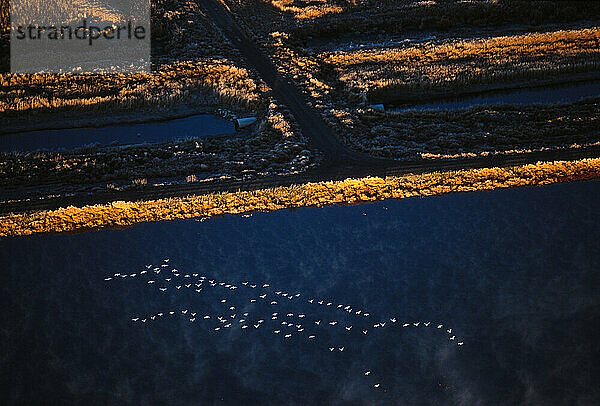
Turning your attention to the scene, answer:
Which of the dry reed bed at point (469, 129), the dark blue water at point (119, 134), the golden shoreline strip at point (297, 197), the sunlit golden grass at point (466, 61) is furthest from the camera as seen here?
the sunlit golden grass at point (466, 61)

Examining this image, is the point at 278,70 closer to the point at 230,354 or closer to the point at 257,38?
the point at 257,38

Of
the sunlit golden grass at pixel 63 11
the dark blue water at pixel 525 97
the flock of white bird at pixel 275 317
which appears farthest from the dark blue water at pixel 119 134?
the sunlit golden grass at pixel 63 11

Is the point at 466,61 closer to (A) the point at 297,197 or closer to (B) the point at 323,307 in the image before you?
(A) the point at 297,197

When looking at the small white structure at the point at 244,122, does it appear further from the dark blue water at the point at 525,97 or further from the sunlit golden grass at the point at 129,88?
the dark blue water at the point at 525,97

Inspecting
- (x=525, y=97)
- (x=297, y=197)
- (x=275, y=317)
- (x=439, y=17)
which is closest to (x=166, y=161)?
(x=297, y=197)

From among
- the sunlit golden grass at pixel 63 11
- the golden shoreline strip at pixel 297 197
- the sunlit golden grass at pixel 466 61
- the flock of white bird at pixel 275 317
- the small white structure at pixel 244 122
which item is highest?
the sunlit golden grass at pixel 63 11
